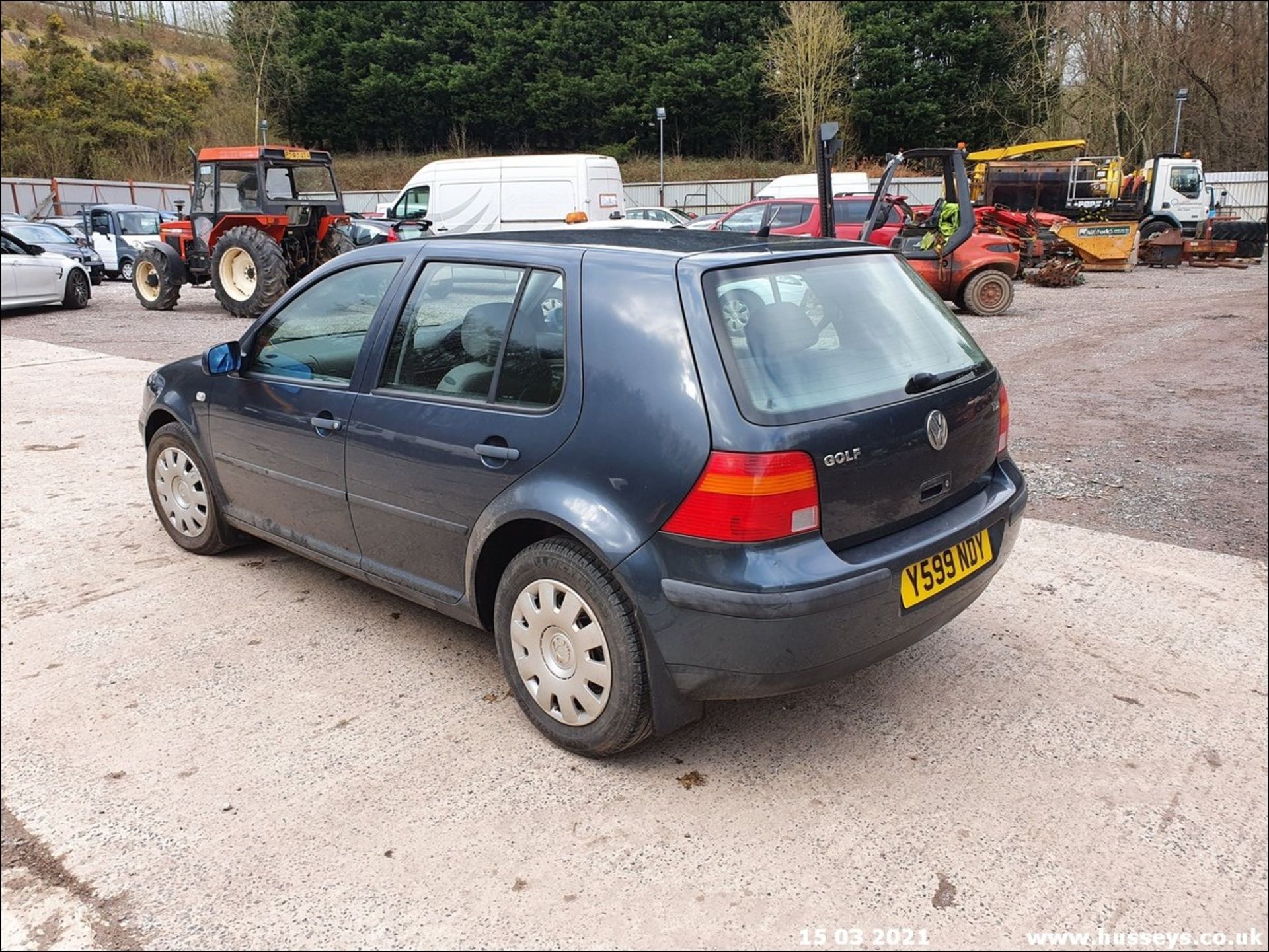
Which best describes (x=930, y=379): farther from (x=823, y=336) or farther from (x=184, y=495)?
(x=184, y=495)

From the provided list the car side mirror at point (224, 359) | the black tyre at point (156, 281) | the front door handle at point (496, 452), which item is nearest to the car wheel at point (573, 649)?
the front door handle at point (496, 452)

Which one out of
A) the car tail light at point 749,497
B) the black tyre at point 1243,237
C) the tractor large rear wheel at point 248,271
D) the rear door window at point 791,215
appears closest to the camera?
the car tail light at point 749,497

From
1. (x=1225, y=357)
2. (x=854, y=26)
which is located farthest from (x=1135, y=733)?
(x=854, y=26)

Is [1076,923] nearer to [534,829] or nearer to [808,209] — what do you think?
[534,829]

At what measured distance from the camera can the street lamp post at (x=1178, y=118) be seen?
13217mm

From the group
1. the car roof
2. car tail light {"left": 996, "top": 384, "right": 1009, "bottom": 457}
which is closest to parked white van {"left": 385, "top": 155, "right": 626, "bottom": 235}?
the car roof

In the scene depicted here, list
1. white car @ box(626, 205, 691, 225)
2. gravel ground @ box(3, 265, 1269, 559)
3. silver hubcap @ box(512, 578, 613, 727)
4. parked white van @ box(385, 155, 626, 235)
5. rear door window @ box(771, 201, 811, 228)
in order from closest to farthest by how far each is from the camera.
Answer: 1. silver hubcap @ box(512, 578, 613, 727)
2. gravel ground @ box(3, 265, 1269, 559)
3. rear door window @ box(771, 201, 811, 228)
4. parked white van @ box(385, 155, 626, 235)
5. white car @ box(626, 205, 691, 225)

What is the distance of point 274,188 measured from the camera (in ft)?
50.6

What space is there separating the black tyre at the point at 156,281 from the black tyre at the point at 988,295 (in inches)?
513

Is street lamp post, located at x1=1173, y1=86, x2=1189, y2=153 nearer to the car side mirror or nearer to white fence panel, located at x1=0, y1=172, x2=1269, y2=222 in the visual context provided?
white fence panel, located at x1=0, y1=172, x2=1269, y2=222

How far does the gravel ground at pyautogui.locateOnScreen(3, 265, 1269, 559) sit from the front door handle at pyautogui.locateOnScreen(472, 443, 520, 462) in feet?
11.4

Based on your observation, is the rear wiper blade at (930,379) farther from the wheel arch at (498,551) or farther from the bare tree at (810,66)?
the bare tree at (810,66)

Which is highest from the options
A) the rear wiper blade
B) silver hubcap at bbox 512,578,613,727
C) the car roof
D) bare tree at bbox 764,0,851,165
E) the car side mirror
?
bare tree at bbox 764,0,851,165

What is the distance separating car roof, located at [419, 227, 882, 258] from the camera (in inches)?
116
